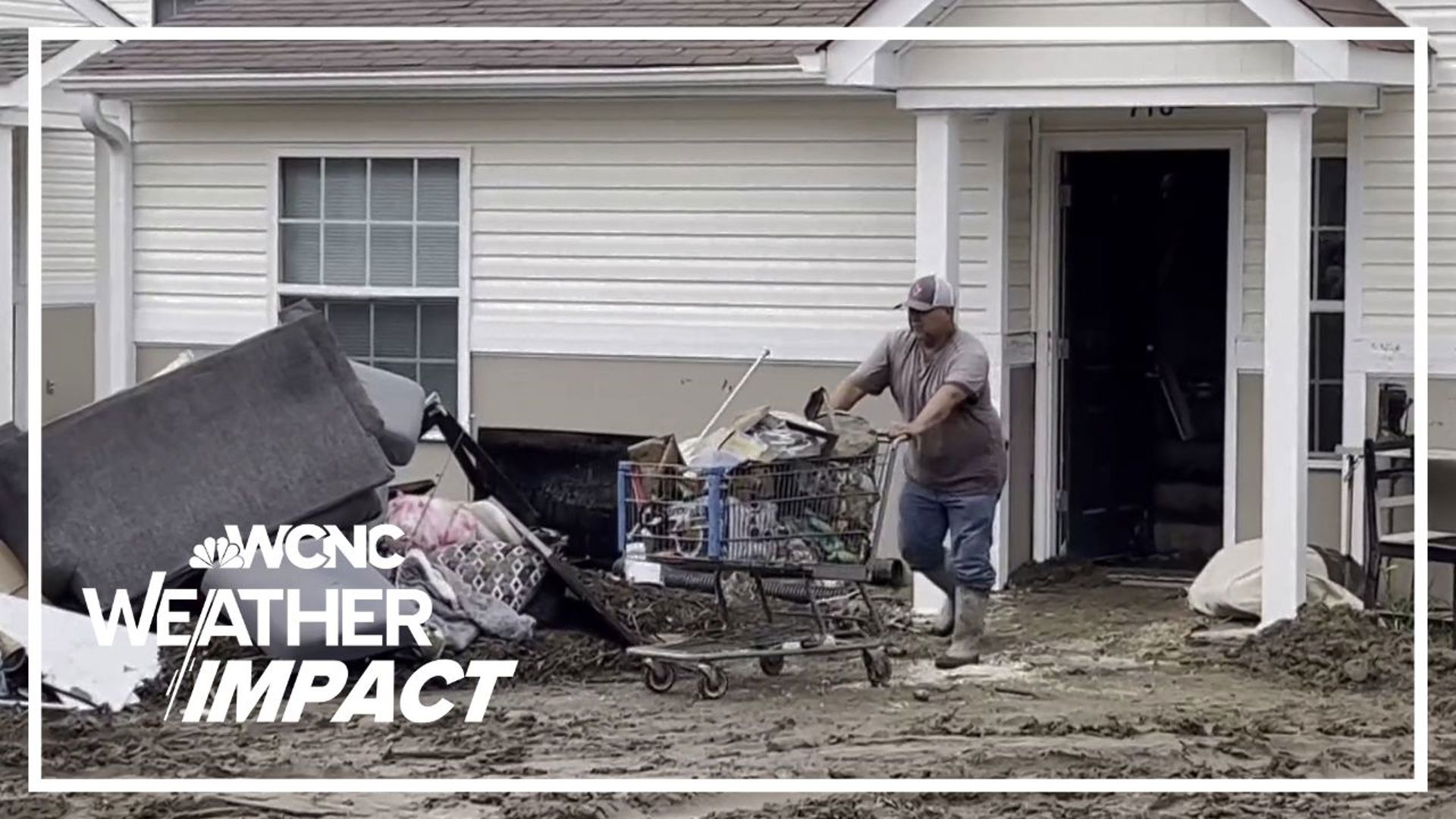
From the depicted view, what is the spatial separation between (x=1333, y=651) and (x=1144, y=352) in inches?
129

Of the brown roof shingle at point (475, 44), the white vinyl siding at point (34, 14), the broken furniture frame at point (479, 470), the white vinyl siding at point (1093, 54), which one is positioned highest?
the white vinyl siding at point (34, 14)

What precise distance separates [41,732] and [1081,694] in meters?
4.22

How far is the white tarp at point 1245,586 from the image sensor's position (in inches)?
463

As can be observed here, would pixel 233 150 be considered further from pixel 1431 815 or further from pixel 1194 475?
pixel 1431 815

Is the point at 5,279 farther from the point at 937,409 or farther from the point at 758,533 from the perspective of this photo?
the point at 937,409

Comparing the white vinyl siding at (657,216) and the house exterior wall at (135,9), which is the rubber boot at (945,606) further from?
the house exterior wall at (135,9)

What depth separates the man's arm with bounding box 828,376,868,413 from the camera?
34.7ft

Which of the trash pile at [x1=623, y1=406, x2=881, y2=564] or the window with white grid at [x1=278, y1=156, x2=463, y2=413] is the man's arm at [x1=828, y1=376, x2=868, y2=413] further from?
the window with white grid at [x1=278, y1=156, x2=463, y2=413]

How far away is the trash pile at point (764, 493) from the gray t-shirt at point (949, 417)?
348mm

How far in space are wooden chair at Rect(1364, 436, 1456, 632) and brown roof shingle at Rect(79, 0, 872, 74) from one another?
347 centimetres

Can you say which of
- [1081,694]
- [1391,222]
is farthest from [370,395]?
[1391,222]

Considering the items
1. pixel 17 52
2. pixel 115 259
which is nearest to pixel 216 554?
pixel 115 259

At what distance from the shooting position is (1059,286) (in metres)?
13.3

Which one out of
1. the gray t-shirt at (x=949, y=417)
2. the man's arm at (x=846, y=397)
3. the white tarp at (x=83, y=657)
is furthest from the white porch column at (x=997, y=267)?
the white tarp at (x=83, y=657)
